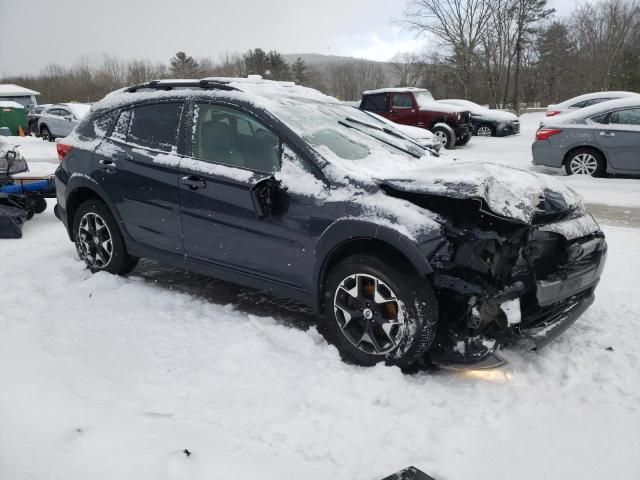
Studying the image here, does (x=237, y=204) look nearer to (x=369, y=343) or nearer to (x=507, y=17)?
(x=369, y=343)

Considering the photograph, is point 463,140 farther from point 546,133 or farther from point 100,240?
point 100,240

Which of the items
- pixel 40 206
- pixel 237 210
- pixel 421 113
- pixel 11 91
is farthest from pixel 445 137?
→ pixel 11 91

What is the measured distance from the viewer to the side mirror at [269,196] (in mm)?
3189

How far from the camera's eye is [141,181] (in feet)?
13.1

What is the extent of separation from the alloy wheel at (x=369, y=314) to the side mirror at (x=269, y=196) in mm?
687

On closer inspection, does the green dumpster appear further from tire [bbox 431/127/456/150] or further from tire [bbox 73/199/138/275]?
tire [bbox 73/199/138/275]

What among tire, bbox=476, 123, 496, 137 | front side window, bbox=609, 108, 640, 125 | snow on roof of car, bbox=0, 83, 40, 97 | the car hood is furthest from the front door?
snow on roof of car, bbox=0, 83, 40, 97

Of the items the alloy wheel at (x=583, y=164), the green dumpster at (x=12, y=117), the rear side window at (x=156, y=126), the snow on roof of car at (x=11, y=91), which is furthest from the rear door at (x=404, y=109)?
the snow on roof of car at (x=11, y=91)

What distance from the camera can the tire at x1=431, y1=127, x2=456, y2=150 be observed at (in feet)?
49.6

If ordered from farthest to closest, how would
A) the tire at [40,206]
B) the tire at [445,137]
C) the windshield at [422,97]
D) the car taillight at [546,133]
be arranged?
the windshield at [422,97] → the tire at [445,137] → the car taillight at [546,133] → the tire at [40,206]

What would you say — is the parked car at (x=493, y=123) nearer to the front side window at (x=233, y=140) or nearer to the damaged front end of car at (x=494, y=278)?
the front side window at (x=233, y=140)

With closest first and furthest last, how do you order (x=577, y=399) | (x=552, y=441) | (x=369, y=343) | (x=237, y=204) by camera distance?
(x=552, y=441), (x=577, y=399), (x=369, y=343), (x=237, y=204)

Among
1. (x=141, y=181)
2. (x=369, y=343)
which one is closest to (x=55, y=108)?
(x=141, y=181)

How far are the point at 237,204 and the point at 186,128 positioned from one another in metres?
0.91
